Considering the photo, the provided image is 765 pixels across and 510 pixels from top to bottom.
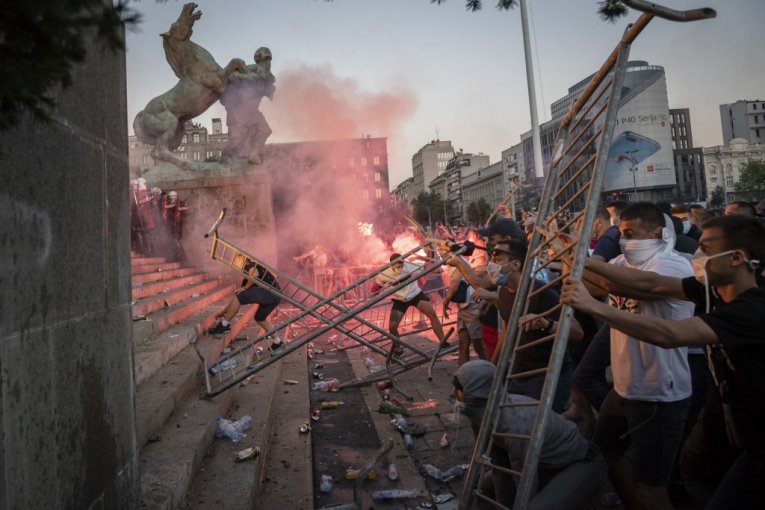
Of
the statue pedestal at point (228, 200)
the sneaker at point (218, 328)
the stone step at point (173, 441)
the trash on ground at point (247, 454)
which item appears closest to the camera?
the stone step at point (173, 441)

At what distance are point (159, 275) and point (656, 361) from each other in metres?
8.19

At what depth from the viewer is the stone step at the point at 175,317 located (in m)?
5.02

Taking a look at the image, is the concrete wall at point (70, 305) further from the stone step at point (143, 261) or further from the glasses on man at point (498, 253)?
the stone step at point (143, 261)

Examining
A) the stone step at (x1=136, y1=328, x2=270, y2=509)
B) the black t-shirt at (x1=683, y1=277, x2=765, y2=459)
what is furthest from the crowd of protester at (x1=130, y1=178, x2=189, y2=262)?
the black t-shirt at (x1=683, y1=277, x2=765, y2=459)

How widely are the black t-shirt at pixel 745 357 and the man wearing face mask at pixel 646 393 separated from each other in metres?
0.60

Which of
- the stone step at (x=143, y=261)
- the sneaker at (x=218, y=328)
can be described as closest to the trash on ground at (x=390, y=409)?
the sneaker at (x=218, y=328)

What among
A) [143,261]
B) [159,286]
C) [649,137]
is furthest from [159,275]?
[649,137]

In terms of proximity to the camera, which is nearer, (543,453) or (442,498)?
(543,453)

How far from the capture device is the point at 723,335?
73.2 inches

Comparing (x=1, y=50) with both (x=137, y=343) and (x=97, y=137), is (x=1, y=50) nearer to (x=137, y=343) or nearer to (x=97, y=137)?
(x=97, y=137)

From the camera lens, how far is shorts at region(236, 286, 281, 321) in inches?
276

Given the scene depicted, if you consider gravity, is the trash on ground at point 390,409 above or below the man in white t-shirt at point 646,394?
below

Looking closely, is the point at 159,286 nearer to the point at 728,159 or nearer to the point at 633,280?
the point at 633,280

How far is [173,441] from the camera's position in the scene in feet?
10.9
